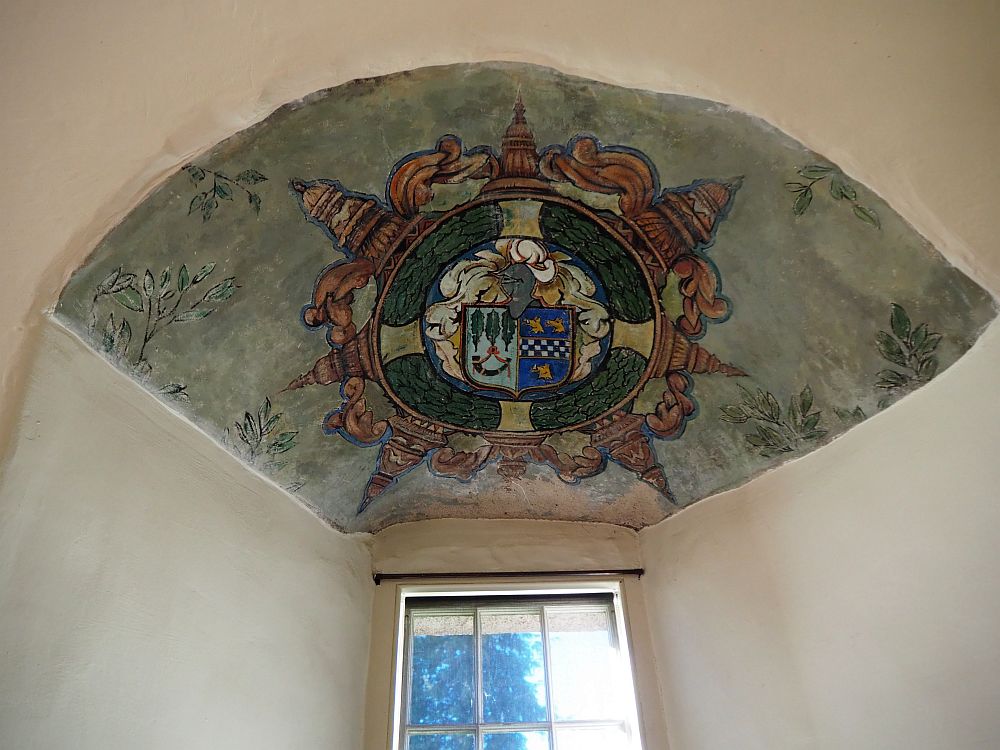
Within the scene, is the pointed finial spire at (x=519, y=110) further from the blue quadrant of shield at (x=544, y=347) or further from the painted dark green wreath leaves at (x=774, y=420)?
the painted dark green wreath leaves at (x=774, y=420)

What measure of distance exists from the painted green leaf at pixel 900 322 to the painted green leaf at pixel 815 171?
0.35 m

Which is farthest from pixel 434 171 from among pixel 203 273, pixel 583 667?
pixel 583 667

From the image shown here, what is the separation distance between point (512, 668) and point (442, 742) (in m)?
0.30

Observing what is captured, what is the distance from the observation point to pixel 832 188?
1.50 meters

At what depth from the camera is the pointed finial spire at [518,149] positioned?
1.52 meters

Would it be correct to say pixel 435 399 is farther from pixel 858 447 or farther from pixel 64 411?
pixel 858 447

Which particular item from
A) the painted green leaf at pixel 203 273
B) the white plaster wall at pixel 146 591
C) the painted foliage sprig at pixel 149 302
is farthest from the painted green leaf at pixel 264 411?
the painted green leaf at pixel 203 273

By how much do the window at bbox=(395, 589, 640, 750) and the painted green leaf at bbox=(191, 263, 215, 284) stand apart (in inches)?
52.4

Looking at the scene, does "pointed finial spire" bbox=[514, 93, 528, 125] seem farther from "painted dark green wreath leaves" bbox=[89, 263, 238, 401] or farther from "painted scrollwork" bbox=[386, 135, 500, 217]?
"painted dark green wreath leaves" bbox=[89, 263, 238, 401]

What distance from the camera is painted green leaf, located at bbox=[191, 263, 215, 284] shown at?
5.12 ft

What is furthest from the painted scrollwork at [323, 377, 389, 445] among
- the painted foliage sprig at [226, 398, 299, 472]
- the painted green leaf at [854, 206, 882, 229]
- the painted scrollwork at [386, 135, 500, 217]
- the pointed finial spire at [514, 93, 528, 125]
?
the painted green leaf at [854, 206, 882, 229]

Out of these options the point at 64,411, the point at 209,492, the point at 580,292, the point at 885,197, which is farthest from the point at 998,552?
the point at 64,411

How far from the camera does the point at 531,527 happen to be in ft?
8.27

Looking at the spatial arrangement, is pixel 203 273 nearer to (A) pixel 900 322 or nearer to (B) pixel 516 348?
(B) pixel 516 348
